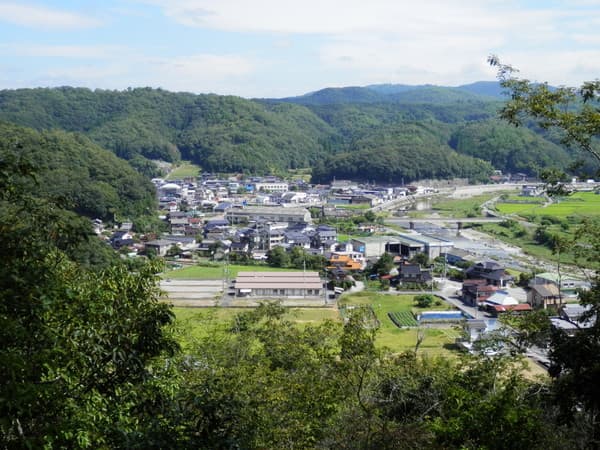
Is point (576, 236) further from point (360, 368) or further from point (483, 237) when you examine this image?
point (483, 237)

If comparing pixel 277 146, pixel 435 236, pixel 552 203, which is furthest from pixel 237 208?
pixel 277 146

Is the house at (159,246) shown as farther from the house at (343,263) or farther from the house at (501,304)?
the house at (501,304)

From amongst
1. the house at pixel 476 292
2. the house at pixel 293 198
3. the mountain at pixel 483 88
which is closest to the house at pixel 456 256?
the house at pixel 476 292

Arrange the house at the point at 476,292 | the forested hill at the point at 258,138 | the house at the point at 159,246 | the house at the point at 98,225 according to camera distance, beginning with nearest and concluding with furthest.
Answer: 1. the house at the point at 476,292
2. the house at the point at 159,246
3. the house at the point at 98,225
4. the forested hill at the point at 258,138

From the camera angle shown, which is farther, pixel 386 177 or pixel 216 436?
pixel 386 177

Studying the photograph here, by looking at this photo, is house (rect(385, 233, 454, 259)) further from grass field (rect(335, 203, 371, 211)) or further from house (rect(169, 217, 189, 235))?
grass field (rect(335, 203, 371, 211))
